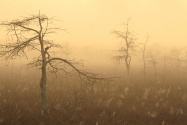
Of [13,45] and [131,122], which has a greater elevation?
[13,45]

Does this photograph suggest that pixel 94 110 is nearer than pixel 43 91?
No

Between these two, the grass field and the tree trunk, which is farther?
the grass field

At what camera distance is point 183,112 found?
12.3 m

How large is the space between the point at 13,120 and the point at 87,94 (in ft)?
21.2

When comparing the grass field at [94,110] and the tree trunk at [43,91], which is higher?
the tree trunk at [43,91]

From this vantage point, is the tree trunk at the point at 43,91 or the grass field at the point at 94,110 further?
the grass field at the point at 94,110

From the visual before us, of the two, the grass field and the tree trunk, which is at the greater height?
the tree trunk

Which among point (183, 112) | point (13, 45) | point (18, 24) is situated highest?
point (18, 24)

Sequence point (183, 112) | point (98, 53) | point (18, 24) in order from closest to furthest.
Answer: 1. point (18, 24)
2. point (183, 112)
3. point (98, 53)

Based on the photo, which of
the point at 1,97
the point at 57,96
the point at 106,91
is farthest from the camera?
the point at 106,91

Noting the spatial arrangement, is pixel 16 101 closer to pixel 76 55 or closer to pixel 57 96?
pixel 57 96

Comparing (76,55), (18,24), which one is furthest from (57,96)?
(76,55)

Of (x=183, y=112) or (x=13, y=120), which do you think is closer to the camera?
(x=13, y=120)

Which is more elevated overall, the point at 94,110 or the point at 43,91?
the point at 43,91
